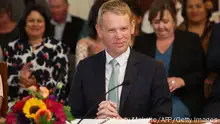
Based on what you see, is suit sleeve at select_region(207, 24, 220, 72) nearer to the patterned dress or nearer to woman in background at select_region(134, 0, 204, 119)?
woman in background at select_region(134, 0, 204, 119)

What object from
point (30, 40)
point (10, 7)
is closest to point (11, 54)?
point (30, 40)

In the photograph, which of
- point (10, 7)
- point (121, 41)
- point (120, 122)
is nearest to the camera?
point (120, 122)

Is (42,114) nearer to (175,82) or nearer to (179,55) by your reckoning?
(175,82)

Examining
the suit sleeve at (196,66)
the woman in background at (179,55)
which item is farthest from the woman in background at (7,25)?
the suit sleeve at (196,66)

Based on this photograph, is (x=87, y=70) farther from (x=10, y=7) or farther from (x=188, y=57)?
(x=10, y=7)

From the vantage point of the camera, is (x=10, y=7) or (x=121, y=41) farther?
(x=10, y=7)

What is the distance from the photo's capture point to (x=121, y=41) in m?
2.71

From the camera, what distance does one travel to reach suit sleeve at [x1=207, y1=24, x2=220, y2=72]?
369 centimetres

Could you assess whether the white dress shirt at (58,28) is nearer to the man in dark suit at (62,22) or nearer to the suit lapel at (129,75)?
the man in dark suit at (62,22)

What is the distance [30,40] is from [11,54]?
0.20m

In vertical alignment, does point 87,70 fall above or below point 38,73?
above

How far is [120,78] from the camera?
2.79 metres

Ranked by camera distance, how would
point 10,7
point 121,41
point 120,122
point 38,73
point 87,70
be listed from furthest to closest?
1. point 10,7
2. point 38,73
3. point 87,70
4. point 121,41
5. point 120,122

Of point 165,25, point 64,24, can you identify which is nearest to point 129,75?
point 165,25
